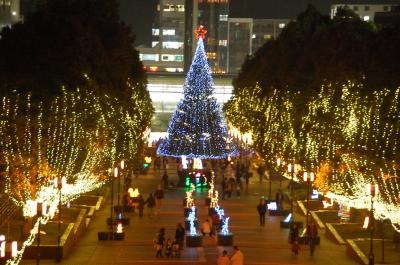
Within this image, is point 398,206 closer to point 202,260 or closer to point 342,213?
point 202,260

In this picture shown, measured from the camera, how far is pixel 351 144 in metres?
48.1

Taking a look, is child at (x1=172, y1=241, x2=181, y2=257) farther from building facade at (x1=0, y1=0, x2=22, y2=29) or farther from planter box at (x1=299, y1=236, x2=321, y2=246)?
building facade at (x1=0, y1=0, x2=22, y2=29)

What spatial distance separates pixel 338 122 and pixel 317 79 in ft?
33.6

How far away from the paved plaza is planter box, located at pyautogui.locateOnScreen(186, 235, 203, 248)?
0.30 m

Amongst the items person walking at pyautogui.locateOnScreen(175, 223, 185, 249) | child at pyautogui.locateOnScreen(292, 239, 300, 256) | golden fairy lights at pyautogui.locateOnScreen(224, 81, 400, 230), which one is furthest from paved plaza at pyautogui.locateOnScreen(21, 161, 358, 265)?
golden fairy lights at pyautogui.locateOnScreen(224, 81, 400, 230)

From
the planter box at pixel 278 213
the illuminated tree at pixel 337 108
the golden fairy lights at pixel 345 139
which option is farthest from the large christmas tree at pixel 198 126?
the planter box at pixel 278 213

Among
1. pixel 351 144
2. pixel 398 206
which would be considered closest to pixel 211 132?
pixel 351 144

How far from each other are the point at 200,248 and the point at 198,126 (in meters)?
37.8

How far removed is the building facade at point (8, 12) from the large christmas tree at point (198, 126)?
117 feet

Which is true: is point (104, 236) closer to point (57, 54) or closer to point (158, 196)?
point (57, 54)

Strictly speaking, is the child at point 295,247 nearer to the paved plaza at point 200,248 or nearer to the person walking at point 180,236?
the paved plaza at point 200,248

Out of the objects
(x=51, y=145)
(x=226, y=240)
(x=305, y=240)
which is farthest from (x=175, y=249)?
(x=51, y=145)

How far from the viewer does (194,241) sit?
44.8 metres

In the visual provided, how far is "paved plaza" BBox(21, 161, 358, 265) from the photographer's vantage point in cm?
4109
